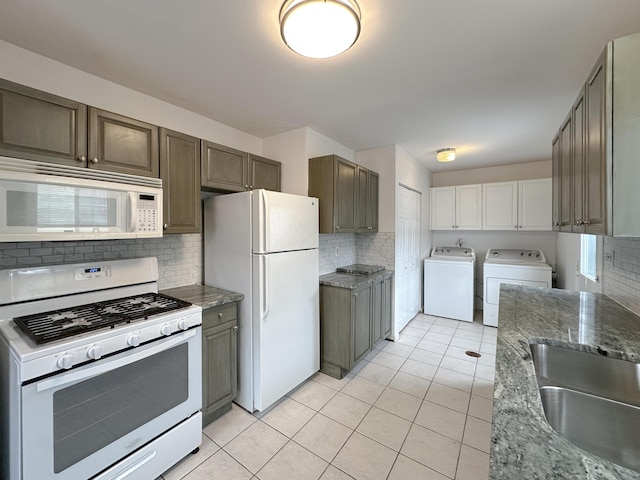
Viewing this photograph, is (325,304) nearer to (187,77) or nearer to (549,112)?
(187,77)

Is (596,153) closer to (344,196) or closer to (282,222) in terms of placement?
(282,222)

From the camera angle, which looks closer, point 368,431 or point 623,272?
point 623,272

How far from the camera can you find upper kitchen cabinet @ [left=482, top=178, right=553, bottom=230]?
4.02 meters

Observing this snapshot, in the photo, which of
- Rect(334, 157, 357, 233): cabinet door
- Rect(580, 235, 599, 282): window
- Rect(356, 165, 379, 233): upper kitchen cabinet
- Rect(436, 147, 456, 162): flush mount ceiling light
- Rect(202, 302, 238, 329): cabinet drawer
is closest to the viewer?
Rect(202, 302, 238, 329): cabinet drawer

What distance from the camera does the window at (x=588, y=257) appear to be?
8.27 feet

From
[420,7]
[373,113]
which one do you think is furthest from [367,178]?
[420,7]

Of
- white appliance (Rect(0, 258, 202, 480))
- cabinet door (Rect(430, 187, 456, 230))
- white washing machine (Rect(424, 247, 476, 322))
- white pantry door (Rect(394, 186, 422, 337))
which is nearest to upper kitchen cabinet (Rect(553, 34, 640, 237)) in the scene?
white appliance (Rect(0, 258, 202, 480))

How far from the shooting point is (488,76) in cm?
189

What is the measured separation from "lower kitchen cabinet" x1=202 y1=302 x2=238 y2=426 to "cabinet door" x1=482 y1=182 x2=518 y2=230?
13.6 ft

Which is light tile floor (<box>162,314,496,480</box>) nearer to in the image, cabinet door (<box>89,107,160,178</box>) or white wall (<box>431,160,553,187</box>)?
cabinet door (<box>89,107,160,178</box>)

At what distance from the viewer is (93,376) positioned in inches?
50.7

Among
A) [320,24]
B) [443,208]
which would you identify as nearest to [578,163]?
[320,24]

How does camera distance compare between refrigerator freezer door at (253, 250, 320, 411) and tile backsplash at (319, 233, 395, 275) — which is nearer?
refrigerator freezer door at (253, 250, 320, 411)

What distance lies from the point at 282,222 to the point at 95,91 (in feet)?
5.08
